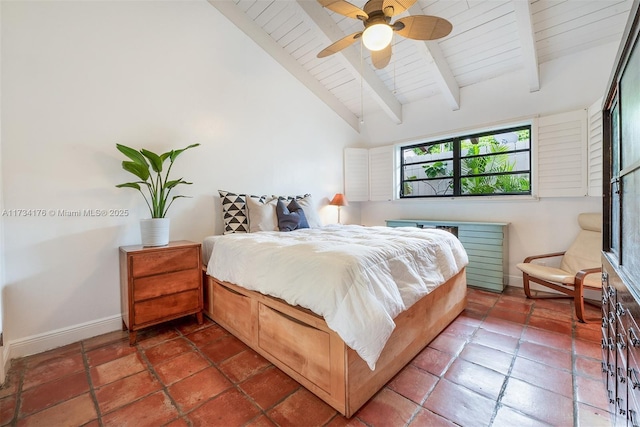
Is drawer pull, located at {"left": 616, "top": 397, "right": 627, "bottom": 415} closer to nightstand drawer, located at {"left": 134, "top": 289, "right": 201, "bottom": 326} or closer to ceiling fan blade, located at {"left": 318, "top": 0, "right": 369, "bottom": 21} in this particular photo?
ceiling fan blade, located at {"left": 318, "top": 0, "right": 369, "bottom": 21}

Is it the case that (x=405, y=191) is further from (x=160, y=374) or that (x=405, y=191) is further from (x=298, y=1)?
(x=160, y=374)

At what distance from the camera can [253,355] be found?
1.91 meters

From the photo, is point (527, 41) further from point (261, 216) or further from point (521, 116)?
point (261, 216)

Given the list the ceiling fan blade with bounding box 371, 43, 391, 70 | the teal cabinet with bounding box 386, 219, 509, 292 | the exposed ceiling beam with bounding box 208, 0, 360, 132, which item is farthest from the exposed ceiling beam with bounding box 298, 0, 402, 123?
the teal cabinet with bounding box 386, 219, 509, 292

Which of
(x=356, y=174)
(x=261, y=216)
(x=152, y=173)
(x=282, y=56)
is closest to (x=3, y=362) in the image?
(x=152, y=173)

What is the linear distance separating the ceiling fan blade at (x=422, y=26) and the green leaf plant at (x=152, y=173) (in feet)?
6.10

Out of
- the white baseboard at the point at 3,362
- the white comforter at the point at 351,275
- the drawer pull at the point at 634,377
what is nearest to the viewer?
the drawer pull at the point at 634,377

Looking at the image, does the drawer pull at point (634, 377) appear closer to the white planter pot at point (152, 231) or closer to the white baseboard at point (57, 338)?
the white planter pot at point (152, 231)

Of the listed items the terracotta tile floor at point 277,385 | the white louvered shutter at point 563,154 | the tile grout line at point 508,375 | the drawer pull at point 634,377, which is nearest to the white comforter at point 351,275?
the terracotta tile floor at point 277,385

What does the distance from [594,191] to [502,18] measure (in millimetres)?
1968

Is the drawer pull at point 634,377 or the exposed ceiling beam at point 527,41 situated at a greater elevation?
the exposed ceiling beam at point 527,41

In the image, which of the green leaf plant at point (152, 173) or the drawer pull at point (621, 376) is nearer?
the drawer pull at point (621, 376)

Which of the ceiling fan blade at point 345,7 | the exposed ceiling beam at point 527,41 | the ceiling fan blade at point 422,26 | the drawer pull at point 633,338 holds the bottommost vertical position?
the drawer pull at point 633,338

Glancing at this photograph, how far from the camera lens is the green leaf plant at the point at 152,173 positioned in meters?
2.11
